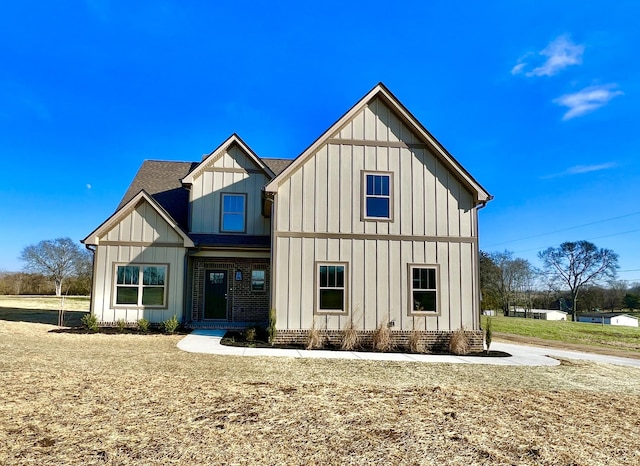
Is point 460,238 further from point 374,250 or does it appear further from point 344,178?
point 344,178

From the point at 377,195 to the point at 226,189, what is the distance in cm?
661

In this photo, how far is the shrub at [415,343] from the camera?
1182 centimetres

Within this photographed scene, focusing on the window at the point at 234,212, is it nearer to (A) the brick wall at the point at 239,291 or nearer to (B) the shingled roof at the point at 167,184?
(A) the brick wall at the point at 239,291

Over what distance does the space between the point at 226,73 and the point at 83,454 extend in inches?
526

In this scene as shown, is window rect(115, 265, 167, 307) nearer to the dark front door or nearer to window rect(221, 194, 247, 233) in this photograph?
the dark front door

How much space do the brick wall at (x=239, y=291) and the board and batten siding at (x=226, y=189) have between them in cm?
131

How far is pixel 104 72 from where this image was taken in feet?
49.4

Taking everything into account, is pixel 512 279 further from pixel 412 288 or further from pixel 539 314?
pixel 412 288

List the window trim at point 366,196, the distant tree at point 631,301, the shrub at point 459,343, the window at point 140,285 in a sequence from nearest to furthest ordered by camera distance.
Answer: the shrub at point 459,343, the window trim at point 366,196, the window at point 140,285, the distant tree at point 631,301

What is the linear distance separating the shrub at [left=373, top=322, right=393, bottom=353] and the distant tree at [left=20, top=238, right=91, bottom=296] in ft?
161

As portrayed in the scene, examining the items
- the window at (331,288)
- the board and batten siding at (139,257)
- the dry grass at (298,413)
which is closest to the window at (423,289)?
the window at (331,288)

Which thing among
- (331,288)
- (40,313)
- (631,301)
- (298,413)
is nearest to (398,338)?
(331,288)

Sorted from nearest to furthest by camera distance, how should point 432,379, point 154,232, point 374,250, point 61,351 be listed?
1. point 432,379
2. point 61,351
3. point 374,250
4. point 154,232

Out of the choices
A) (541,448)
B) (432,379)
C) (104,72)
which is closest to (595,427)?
(541,448)
